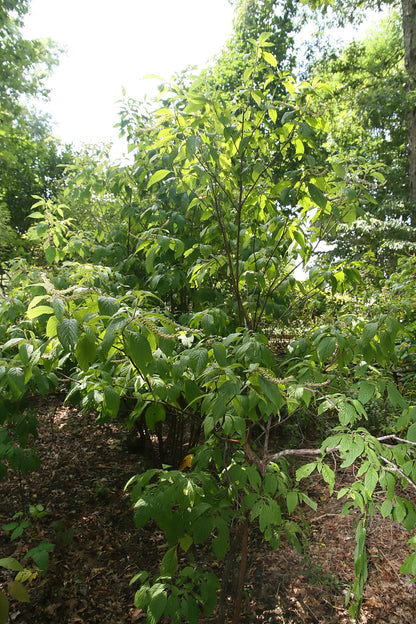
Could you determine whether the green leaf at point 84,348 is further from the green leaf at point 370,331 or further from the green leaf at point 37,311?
the green leaf at point 370,331

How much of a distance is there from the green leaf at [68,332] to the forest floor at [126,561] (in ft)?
5.24

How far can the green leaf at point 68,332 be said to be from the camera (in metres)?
1.07

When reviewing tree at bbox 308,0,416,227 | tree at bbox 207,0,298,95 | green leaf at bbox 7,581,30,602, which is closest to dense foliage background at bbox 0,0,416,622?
green leaf at bbox 7,581,30,602

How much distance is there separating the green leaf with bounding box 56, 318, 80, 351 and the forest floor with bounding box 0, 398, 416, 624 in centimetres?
160

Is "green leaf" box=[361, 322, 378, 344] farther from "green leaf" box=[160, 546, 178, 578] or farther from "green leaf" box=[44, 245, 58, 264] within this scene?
"green leaf" box=[44, 245, 58, 264]

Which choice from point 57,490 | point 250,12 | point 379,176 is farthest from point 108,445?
point 250,12

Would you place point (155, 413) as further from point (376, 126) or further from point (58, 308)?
point (376, 126)

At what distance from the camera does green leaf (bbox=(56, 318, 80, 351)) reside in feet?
3.52

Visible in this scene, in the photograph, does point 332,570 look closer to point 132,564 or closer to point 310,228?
point 132,564

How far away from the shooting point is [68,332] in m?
1.08

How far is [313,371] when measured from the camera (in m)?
1.57

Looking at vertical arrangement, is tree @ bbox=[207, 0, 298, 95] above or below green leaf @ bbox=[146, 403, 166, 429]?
above

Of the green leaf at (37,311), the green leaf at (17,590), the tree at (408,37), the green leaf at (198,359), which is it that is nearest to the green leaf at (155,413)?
the green leaf at (198,359)

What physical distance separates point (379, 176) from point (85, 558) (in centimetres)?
303
